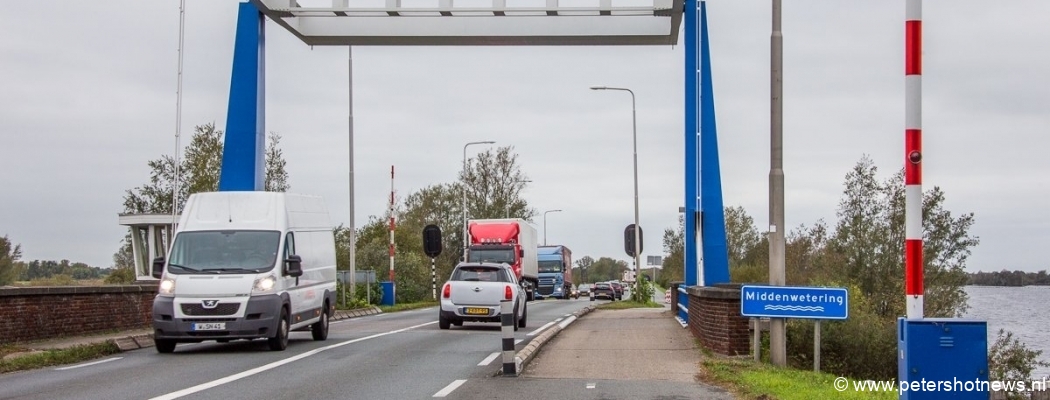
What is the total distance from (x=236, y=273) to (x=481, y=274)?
7.90m

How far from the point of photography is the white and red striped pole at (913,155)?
855 centimetres

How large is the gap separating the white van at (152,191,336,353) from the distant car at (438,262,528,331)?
16.6ft

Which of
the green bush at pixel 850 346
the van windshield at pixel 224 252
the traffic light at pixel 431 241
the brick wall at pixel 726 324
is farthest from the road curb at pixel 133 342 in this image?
the traffic light at pixel 431 241

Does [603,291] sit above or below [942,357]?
below

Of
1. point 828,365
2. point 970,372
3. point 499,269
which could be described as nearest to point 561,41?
point 499,269

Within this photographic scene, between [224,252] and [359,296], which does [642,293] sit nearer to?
[359,296]

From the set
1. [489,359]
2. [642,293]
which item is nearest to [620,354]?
[489,359]

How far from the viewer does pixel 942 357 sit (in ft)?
25.8

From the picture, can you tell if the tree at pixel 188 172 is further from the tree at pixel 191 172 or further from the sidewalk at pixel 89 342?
the sidewalk at pixel 89 342

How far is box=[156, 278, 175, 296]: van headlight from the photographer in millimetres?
17219

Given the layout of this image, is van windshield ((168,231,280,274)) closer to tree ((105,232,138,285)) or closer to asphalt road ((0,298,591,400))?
asphalt road ((0,298,591,400))

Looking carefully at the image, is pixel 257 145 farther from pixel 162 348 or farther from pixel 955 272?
pixel 955 272

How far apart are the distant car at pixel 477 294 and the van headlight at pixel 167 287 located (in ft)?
26.1

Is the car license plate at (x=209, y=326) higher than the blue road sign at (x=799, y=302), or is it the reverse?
the blue road sign at (x=799, y=302)
